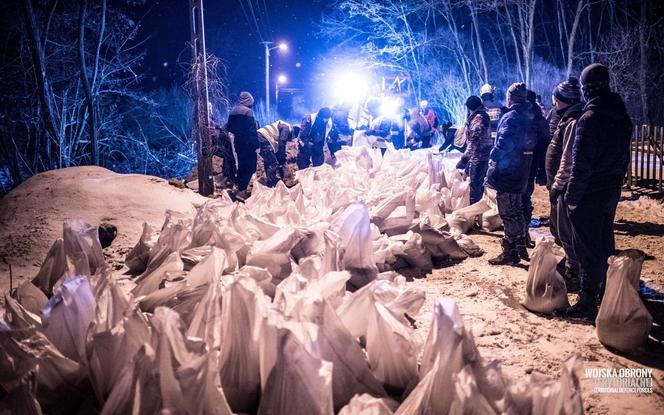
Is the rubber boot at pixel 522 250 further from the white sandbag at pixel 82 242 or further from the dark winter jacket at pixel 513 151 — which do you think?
the white sandbag at pixel 82 242

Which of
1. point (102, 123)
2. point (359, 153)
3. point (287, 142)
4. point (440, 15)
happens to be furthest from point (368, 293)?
point (440, 15)

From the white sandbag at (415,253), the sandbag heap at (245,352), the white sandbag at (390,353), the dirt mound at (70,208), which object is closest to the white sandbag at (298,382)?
the sandbag heap at (245,352)

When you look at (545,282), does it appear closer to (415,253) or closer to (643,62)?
(415,253)

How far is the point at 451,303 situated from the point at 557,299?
220cm

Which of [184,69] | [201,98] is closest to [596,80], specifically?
[201,98]

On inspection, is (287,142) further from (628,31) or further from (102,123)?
(628,31)

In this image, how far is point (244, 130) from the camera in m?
9.28

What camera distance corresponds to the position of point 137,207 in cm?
594

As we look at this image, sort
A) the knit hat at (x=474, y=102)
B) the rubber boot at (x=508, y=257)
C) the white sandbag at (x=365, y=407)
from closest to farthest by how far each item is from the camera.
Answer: the white sandbag at (x=365, y=407) < the rubber boot at (x=508, y=257) < the knit hat at (x=474, y=102)

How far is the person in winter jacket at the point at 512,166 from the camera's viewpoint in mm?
4938

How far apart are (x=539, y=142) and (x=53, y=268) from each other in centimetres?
557

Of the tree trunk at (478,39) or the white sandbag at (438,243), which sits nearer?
the white sandbag at (438,243)

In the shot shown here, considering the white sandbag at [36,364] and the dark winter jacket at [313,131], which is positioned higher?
the dark winter jacket at [313,131]

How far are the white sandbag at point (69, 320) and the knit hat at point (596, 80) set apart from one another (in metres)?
3.77
